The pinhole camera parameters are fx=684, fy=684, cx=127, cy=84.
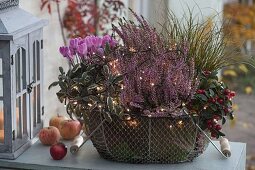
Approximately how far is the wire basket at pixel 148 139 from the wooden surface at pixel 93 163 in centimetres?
3

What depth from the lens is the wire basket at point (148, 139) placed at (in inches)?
92.1

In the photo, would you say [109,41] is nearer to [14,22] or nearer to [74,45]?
[74,45]

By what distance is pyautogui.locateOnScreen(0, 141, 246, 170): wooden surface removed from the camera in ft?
7.80

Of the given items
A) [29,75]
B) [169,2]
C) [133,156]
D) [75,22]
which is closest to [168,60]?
[133,156]

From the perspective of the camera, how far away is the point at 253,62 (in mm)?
2615

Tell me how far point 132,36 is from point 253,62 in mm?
518

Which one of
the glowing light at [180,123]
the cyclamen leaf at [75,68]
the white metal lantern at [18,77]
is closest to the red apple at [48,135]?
the white metal lantern at [18,77]

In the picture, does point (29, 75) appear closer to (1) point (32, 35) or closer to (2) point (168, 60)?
(1) point (32, 35)

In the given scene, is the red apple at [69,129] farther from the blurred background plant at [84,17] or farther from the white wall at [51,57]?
the blurred background plant at [84,17]

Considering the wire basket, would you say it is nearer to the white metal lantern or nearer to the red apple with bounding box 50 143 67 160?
the red apple with bounding box 50 143 67 160

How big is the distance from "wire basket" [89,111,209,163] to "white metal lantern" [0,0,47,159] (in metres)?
0.27

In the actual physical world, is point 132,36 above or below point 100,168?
above

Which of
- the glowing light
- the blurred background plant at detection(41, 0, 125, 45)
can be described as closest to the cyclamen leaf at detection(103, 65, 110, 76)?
the glowing light

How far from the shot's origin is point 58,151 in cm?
242
